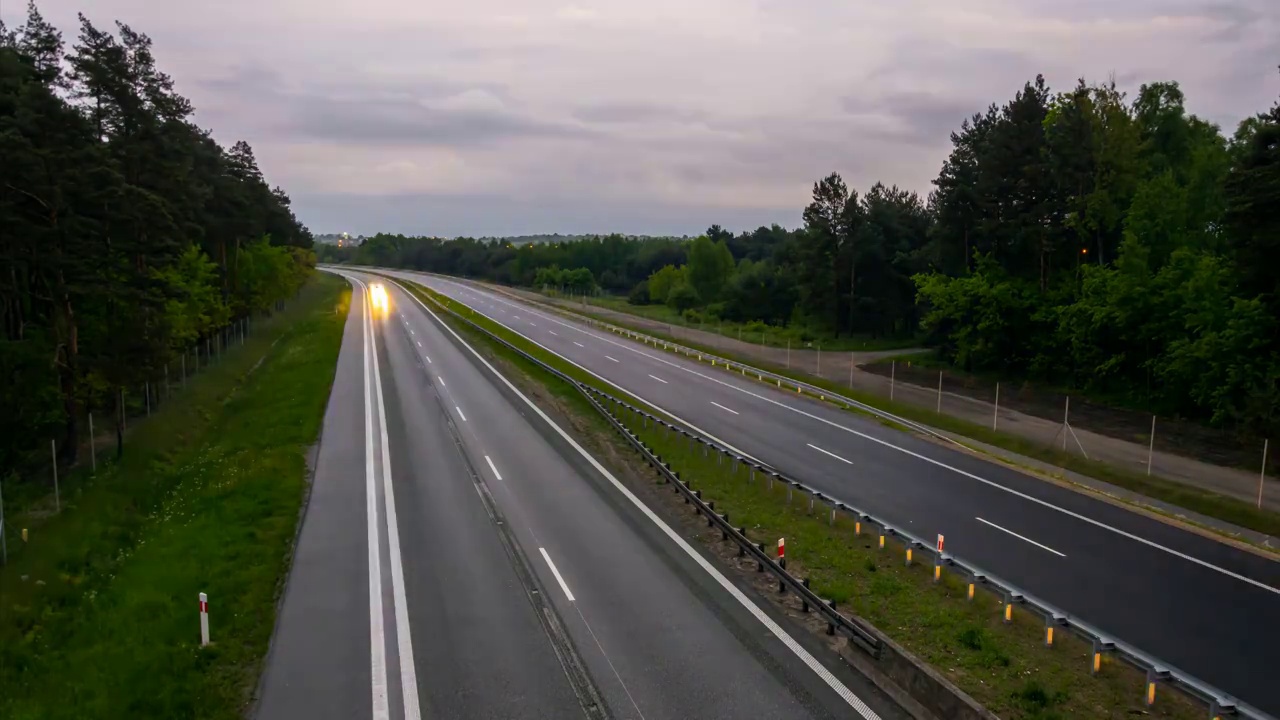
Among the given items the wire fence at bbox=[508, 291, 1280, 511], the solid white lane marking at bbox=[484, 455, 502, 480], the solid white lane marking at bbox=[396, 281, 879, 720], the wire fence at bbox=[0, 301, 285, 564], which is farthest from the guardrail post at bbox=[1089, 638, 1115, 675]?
the wire fence at bbox=[0, 301, 285, 564]

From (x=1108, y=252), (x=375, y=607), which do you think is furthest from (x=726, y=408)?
(x=1108, y=252)

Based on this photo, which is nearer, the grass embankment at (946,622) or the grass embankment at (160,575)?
the grass embankment at (946,622)

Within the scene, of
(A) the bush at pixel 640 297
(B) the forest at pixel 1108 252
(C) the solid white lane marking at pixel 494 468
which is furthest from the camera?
(A) the bush at pixel 640 297

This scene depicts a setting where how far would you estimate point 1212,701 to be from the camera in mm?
10797

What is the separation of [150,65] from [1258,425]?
162 feet

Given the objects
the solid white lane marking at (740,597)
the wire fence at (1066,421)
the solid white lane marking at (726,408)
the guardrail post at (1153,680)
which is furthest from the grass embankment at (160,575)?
the wire fence at (1066,421)

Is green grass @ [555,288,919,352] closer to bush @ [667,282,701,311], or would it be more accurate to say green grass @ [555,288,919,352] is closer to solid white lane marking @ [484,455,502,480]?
bush @ [667,282,701,311]

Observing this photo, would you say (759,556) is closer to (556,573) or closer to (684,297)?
(556,573)

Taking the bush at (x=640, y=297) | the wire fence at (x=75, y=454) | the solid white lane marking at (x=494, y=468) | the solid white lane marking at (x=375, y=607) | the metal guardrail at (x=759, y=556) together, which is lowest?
the wire fence at (x=75, y=454)

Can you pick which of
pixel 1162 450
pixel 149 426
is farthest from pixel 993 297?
pixel 149 426

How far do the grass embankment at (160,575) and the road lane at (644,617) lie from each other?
5221mm

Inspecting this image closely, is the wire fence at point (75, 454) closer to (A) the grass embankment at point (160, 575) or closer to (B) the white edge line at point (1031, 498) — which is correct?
(A) the grass embankment at point (160, 575)

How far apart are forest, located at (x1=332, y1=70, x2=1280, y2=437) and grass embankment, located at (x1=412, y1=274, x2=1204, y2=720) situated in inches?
858

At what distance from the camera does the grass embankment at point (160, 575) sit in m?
12.0
